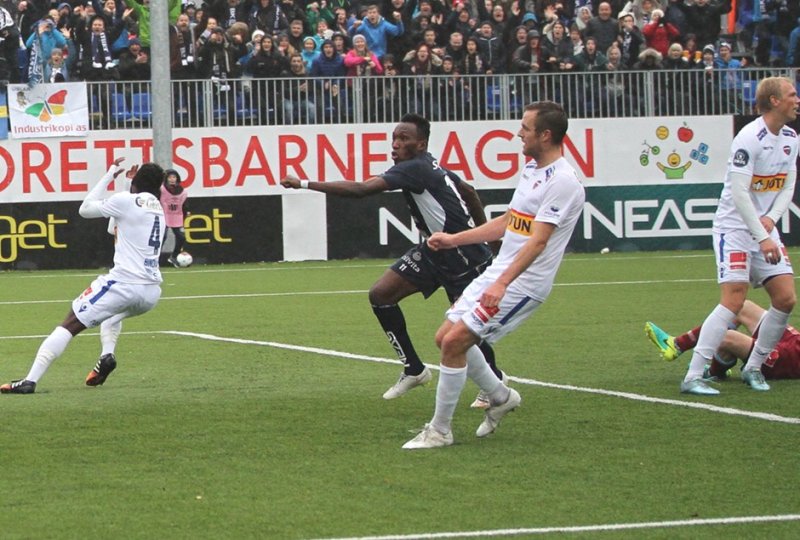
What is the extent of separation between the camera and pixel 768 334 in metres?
10.7

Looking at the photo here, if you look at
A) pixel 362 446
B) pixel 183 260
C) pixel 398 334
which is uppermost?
pixel 398 334

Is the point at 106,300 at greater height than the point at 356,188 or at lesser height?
lesser

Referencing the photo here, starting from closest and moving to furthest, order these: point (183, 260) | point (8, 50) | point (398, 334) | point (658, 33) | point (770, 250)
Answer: point (770, 250) → point (398, 334) → point (8, 50) → point (183, 260) → point (658, 33)

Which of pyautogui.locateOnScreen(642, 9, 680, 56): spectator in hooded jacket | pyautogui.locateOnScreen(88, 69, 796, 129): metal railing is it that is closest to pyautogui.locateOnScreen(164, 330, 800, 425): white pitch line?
pyautogui.locateOnScreen(88, 69, 796, 129): metal railing

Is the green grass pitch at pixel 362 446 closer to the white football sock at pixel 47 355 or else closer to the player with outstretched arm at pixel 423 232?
the white football sock at pixel 47 355

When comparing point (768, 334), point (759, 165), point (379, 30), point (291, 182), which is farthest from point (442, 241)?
→ point (379, 30)

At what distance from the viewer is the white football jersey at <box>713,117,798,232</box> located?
33.6ft

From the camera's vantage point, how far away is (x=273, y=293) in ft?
67.8

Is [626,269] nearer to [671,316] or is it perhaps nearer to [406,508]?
[671,316]

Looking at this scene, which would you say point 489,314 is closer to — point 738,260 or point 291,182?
point 291,182

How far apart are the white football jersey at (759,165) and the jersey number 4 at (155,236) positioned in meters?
4.08

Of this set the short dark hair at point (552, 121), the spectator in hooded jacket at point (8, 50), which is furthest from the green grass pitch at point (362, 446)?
the spectator in hooded jacket at point (8, 50)

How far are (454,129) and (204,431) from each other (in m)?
18.7

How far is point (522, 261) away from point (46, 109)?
19.5 metres
